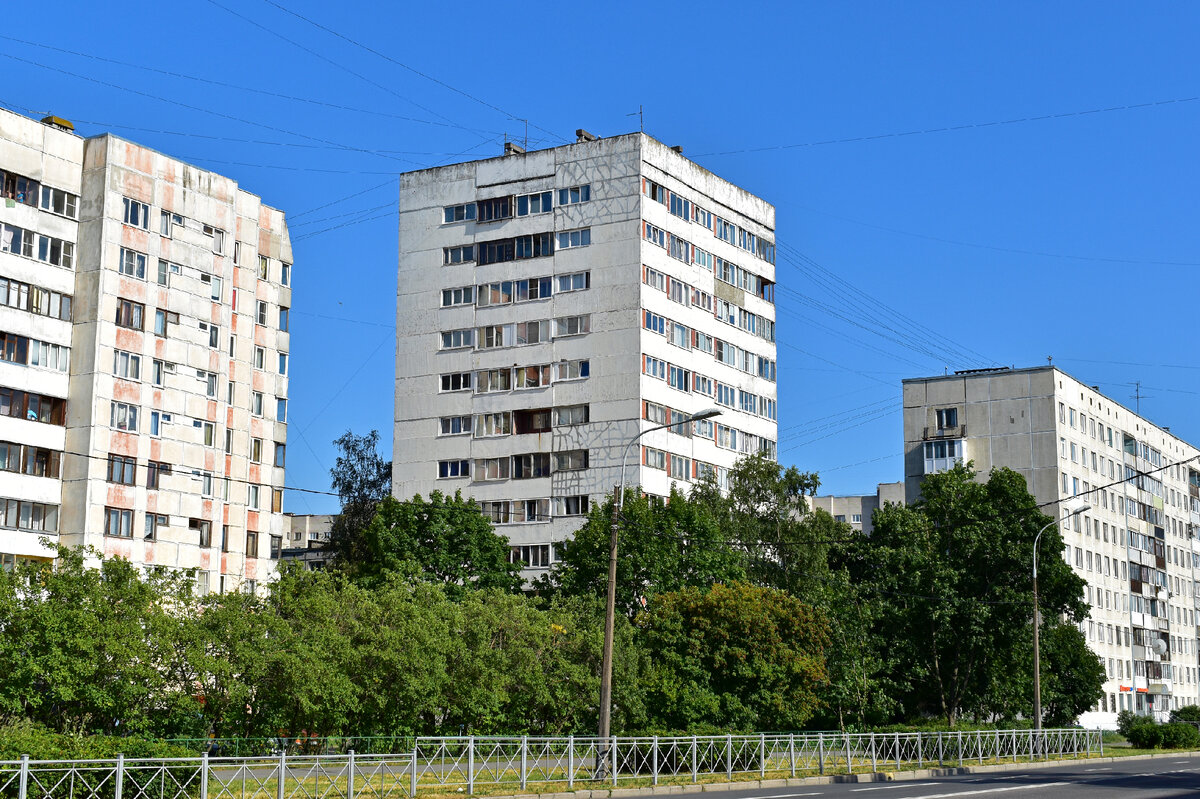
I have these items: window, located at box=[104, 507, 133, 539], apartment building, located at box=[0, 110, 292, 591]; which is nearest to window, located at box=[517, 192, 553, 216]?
apartment building, located at box=[0, 110, 292, 591]

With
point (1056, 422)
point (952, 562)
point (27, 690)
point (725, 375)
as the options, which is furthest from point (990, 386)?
point (27, 690)

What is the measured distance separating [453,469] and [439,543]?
16.7 metres

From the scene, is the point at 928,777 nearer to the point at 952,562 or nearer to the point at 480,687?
the point at 480,687

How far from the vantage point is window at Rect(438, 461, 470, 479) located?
7944 cm

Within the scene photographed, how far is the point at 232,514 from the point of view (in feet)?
221

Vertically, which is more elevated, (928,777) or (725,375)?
(725,375)

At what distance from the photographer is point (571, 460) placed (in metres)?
76.7

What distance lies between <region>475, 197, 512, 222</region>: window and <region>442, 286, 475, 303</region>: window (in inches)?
165

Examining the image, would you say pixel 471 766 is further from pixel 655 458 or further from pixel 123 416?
pixel 655 458

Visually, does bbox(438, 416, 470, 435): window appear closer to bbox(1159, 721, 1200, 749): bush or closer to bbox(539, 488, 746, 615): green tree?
bbox(539, 488, 746, 615): green tree

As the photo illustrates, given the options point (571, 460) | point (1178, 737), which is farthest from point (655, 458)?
point (1178, 737)

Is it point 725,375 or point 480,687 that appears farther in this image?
point 725,375

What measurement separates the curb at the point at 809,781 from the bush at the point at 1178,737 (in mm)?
9873

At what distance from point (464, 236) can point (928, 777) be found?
1904 inches
